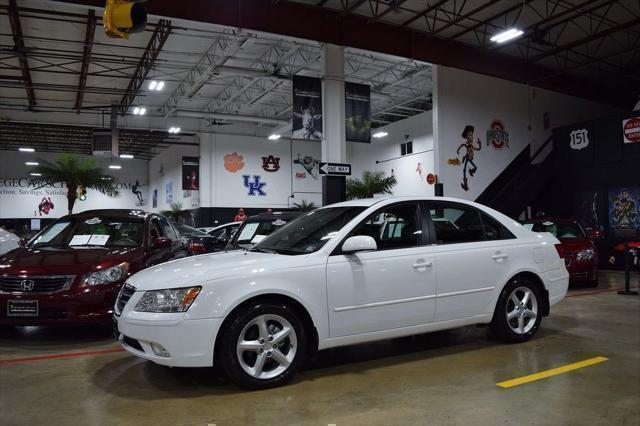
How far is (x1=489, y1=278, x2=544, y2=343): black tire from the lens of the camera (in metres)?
4.71

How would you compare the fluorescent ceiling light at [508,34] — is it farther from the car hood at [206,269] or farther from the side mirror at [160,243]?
the car hood at [206,269]

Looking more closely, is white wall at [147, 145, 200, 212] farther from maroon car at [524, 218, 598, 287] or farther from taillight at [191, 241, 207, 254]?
maroon car at [524, 218, 598, 287]

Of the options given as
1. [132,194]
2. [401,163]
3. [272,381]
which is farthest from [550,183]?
[132,194]

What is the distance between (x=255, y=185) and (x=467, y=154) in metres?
12.8

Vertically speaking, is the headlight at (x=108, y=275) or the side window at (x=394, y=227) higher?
the side window at (x=394, y=227)

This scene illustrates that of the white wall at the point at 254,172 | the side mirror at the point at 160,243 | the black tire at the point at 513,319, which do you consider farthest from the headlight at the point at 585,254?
the white wall at the point at 254,172

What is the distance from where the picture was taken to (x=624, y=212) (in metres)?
14.1

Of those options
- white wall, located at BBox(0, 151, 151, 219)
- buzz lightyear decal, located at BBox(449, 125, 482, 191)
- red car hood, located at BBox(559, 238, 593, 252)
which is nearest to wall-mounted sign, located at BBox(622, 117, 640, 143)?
buzz lightyear decal, located at BBox(449, 125, 482, 191)

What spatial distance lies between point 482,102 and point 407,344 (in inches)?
507

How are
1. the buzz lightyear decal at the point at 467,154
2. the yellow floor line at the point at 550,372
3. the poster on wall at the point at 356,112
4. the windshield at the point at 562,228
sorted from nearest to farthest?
the yellow floor line at the point at 550,372
the windshield at the point at 562,228
the poster on wall at the point at 356,112
the buzz lightyear decal at the point at 467,154

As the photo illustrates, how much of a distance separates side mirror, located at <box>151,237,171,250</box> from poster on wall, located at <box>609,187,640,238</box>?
504 inches

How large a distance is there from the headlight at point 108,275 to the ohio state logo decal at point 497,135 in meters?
13.5

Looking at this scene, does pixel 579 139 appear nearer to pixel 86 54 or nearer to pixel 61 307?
pixel 61 307

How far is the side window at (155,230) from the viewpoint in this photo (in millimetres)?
6243
